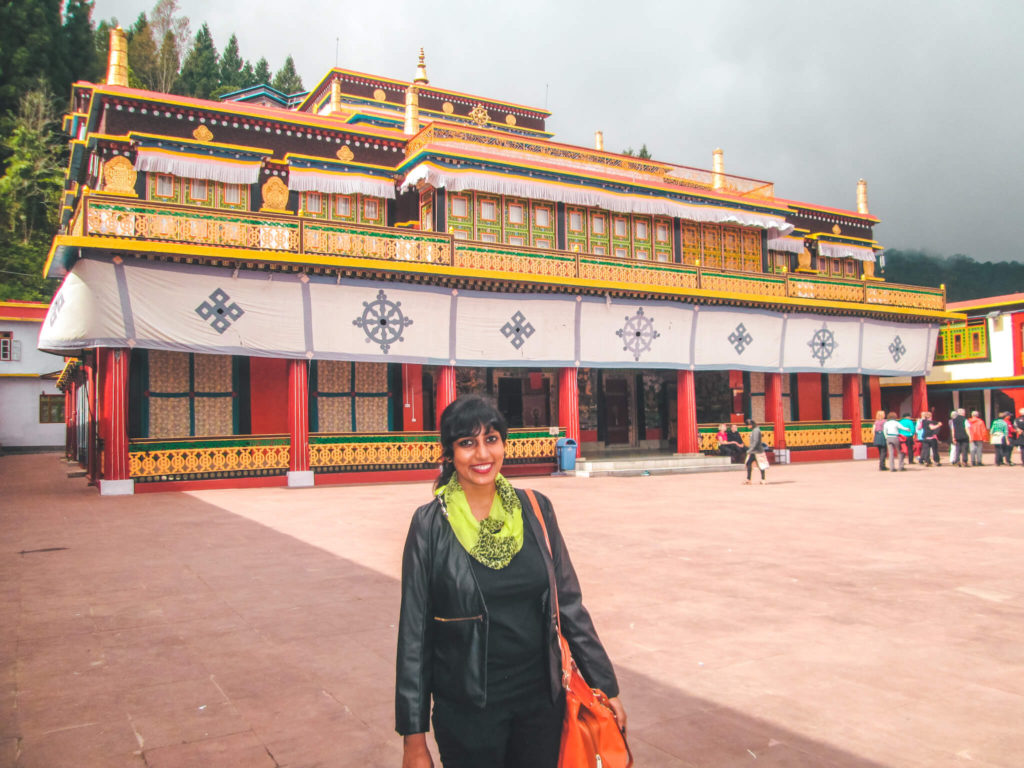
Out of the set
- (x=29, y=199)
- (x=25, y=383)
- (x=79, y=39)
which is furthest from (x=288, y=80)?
(x=25, y=383)

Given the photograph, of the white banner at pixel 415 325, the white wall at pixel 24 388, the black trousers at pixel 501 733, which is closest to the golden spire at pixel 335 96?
the white banner at pixel 415 325

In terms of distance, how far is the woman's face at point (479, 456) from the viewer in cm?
260

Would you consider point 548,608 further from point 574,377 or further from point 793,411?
point 793,411

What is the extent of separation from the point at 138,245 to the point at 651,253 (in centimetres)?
1665

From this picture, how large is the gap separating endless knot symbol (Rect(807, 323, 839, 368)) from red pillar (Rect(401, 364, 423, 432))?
14.5 m

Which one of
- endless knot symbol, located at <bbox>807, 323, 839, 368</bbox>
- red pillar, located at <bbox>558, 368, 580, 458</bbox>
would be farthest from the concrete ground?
endless knot symbol, located at <bbox>807, 323, 839, 368</bbox>

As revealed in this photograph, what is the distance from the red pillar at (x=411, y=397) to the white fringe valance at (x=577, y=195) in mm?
5445

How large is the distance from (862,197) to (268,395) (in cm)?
2745

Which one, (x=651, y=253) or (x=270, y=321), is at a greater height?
(x=651, y=253)

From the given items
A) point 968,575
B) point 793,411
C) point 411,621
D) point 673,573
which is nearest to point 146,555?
point 673,573

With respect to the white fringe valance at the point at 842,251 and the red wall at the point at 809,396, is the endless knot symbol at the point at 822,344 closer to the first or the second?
the red wall at the point at 809,396

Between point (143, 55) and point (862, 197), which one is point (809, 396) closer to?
point (862, 197)

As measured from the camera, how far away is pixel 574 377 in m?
22.3

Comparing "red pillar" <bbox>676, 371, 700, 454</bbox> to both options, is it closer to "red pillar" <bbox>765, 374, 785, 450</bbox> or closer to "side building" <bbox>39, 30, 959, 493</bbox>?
"side building" <bbox>39, 30, 959, 493</bbox>
